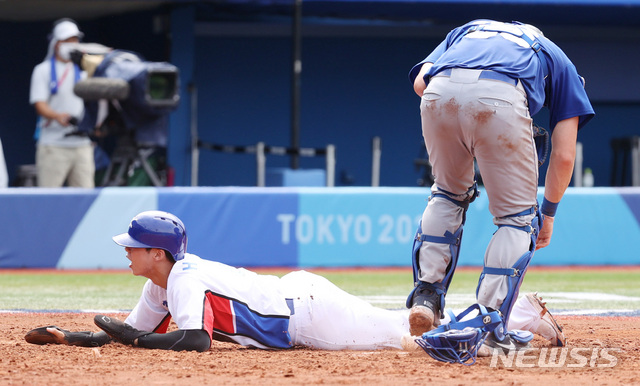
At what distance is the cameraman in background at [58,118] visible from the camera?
1080 centimetres

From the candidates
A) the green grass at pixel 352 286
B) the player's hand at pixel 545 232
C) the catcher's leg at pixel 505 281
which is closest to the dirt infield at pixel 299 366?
the catcher's leg at pixel 505 281

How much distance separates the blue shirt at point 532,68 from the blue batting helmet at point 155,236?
1.42m

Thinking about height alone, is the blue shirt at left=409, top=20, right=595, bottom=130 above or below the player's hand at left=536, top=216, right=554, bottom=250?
above

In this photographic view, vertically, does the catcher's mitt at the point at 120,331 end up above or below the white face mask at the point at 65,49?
below

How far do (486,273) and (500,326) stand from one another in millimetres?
242

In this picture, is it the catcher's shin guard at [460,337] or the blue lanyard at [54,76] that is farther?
the blue lanyard at [54,76]

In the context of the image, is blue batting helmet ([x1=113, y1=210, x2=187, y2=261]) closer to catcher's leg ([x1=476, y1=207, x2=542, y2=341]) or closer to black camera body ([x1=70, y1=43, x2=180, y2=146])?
catcher's leg ([x1=476, y1=207, x2=542, y2=341])

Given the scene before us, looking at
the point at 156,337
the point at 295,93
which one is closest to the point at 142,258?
the point at 156,337

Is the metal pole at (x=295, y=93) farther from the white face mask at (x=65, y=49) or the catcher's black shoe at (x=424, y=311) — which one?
the catcher's black shoe at (x=424, y=311)

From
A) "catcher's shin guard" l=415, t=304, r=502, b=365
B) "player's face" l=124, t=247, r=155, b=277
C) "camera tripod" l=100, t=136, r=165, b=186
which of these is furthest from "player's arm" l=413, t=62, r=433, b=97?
"camera tripod" l=100, t=136, r=165, b=186

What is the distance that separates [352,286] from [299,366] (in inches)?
179

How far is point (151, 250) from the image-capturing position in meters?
4.50

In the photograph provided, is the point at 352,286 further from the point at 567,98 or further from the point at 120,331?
the point at 567,98

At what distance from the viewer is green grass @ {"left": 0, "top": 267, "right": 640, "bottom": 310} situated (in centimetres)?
734
